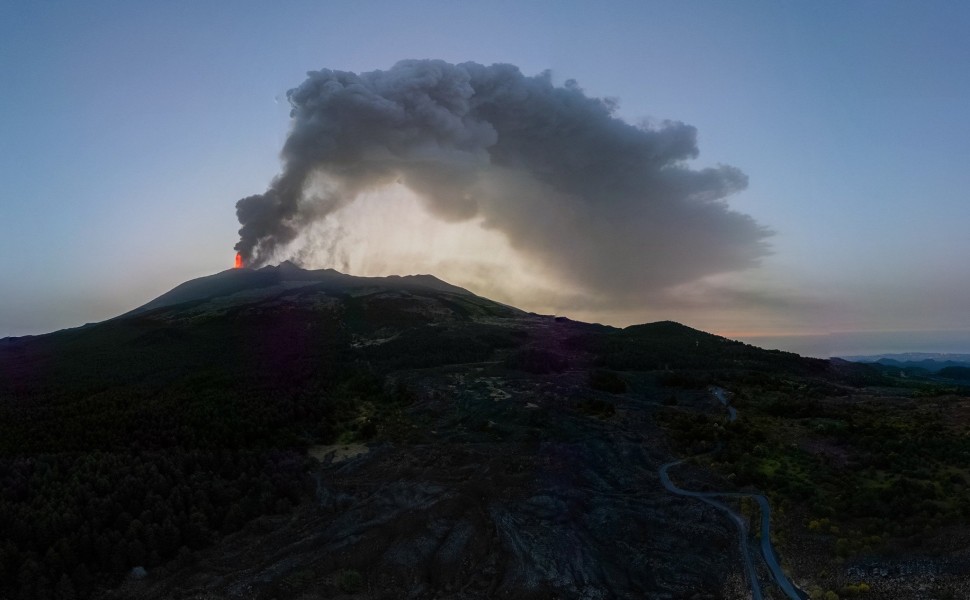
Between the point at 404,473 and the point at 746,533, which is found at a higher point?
the point at 404,473

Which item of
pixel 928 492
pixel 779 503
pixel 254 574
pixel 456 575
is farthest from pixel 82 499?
pixel 928 492

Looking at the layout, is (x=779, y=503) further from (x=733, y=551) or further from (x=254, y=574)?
(x=254, y=574)

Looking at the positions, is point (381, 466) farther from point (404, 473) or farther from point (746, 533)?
point (746, 533)

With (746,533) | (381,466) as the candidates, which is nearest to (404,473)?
(381,466)

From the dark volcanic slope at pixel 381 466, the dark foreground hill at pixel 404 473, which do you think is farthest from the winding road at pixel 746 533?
the dark foreground hill at pixel 404 473

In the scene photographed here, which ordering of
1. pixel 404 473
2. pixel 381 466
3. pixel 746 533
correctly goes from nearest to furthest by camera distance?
pixel 746 533, pixel 404 473, pixel 381 466

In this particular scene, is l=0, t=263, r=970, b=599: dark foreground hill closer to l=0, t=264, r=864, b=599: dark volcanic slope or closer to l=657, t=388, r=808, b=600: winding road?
l=0, t=264, r=864, b=599: dark volcanic slope
